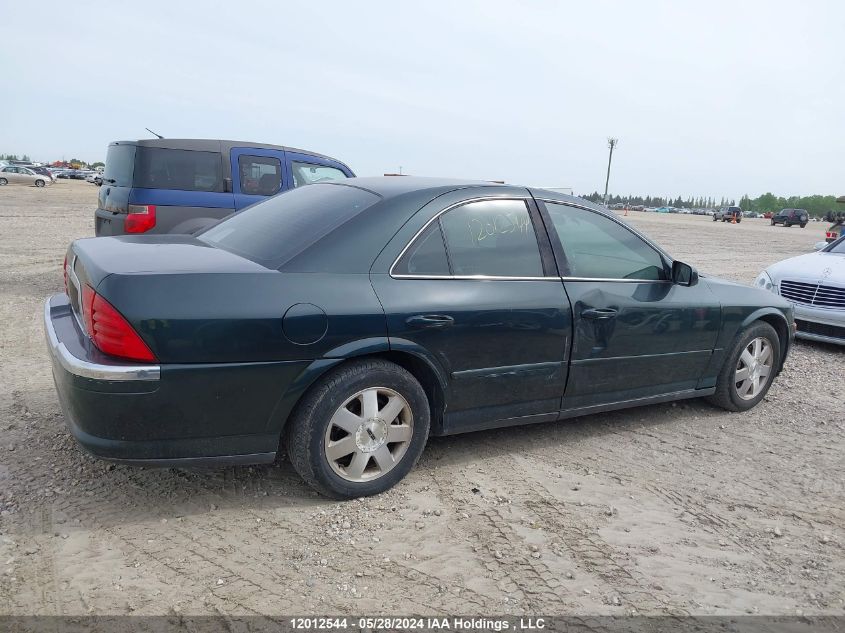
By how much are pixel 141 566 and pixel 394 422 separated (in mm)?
1293

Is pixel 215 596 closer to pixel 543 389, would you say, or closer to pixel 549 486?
pixel 549 486

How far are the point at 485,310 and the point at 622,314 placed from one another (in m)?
1.02

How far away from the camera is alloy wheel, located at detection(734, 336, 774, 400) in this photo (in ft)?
16.2

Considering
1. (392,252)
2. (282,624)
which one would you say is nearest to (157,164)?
(392,252)

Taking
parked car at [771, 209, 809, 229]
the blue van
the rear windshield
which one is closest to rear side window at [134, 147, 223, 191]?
the blue van

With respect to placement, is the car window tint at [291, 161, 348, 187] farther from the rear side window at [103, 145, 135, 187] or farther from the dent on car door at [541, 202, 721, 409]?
the dent on car door at [541, 202, 721, 409]

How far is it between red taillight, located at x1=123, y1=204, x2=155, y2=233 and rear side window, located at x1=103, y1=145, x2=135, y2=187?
1.13 ft

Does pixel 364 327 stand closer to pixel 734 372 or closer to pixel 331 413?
pixel 331 413

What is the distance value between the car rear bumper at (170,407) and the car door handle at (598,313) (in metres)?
1.73

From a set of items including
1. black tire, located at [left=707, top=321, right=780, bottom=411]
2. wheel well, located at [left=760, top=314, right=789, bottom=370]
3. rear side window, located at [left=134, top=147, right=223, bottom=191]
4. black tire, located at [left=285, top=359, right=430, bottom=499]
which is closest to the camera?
black tire, located at [left=285, top=359, right=430, bottom=499]

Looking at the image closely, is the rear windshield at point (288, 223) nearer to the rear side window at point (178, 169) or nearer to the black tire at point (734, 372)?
the black tire at point (734, 372)

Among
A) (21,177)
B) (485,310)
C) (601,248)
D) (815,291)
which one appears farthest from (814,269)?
(21,177)

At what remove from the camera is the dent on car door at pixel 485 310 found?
3.32 meters

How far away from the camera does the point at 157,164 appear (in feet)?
24.5
